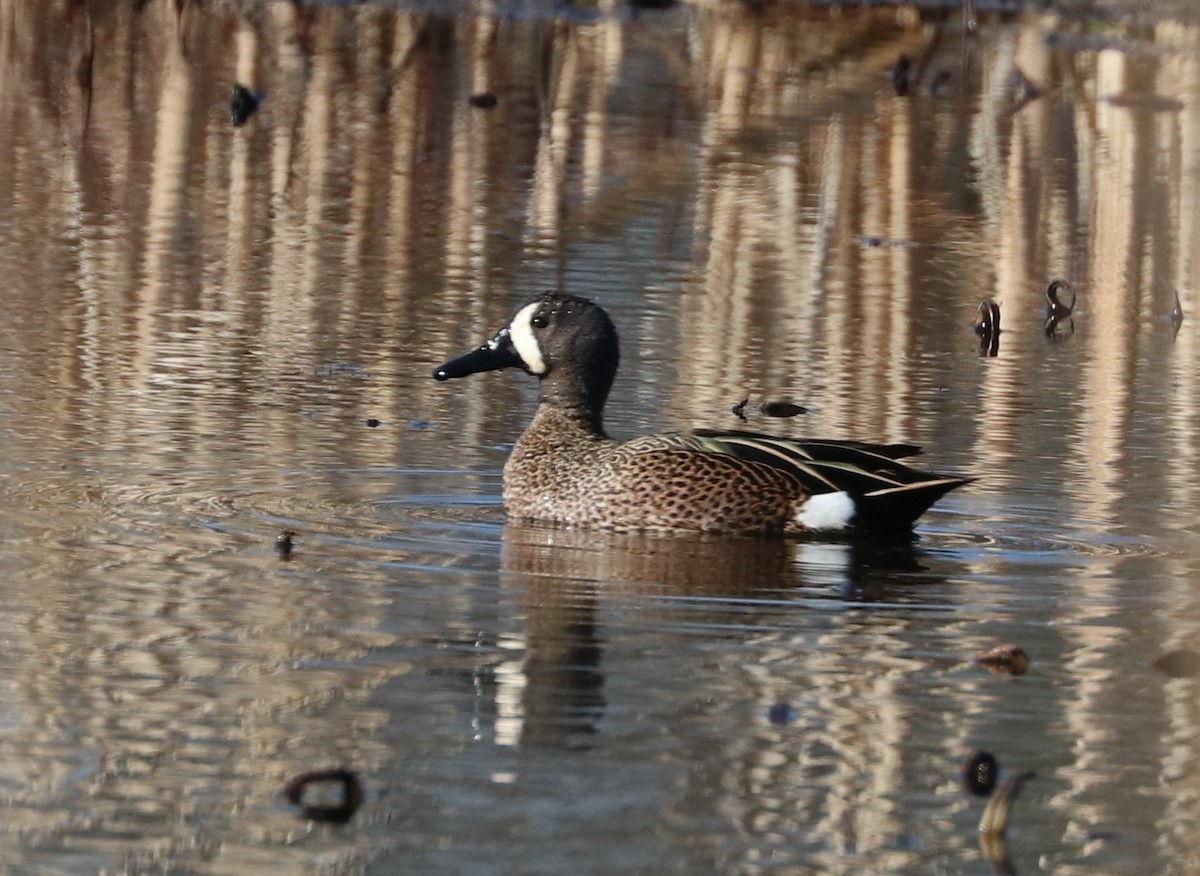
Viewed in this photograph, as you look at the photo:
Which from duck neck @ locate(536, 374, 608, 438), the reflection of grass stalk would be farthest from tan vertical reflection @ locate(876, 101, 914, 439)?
the reflection of grass stalk

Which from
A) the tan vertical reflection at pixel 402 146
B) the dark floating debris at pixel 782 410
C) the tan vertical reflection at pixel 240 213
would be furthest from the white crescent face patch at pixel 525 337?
the tan vertical reflection at pixel 240 213

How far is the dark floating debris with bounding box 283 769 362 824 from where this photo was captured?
443 cm

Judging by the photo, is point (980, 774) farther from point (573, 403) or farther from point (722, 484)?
point (573, 403)

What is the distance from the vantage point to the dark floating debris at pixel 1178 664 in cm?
566

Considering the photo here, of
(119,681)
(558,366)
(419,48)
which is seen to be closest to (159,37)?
(419,48)

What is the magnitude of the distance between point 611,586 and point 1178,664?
1.43 meters

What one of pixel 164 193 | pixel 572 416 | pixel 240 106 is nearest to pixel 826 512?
pixel 572 416

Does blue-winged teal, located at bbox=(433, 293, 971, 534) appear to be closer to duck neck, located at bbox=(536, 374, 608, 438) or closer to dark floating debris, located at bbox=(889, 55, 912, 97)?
duck neck, located at bbox=(536, 374, 608, 438)

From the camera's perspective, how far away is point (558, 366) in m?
8.12

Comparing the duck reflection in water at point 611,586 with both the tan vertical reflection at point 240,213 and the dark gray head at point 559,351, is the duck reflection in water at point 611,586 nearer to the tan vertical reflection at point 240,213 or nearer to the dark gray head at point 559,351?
the dark gray head at point 559,351

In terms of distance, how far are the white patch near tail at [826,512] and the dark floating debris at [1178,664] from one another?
5.75 ft

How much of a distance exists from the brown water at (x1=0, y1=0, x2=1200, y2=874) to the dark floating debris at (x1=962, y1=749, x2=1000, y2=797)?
0.13ft

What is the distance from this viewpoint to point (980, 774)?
15.4 feet

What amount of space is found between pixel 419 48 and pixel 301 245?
996cm
